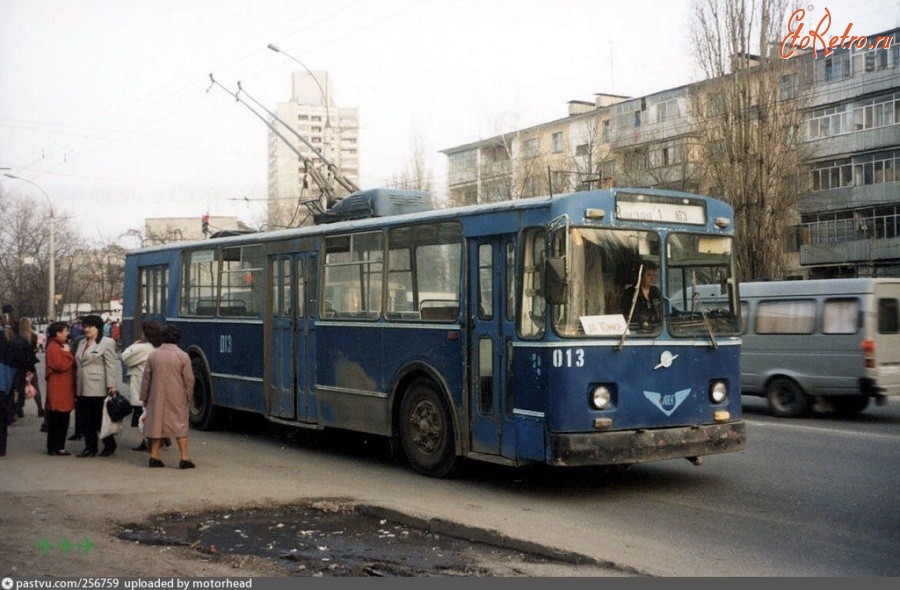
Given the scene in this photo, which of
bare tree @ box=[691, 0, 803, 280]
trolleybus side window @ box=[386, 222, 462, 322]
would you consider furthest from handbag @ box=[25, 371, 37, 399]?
bare tree @ box=[691, 0, 803, 280]

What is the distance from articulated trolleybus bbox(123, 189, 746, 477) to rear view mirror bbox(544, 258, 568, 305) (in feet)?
0.05

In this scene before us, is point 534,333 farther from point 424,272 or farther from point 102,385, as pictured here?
point 102,385

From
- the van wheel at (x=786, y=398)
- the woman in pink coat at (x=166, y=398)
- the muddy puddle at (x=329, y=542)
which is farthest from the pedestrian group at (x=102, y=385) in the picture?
the van wheel at (x=786, y=398)

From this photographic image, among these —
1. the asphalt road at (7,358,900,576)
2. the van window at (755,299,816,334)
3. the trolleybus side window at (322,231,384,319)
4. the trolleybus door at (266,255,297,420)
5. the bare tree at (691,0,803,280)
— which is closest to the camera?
the asphalt road at (7,358,900,576)

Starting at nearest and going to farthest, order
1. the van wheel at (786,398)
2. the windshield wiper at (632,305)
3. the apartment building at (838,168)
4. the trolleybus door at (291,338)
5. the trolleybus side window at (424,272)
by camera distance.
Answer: the windshield wiper at (632,305)
the trolleybus side window at (424,272)
the trolleybus door at (291,338)
the van wheel at (786,398)
the apartment building at (838,168)

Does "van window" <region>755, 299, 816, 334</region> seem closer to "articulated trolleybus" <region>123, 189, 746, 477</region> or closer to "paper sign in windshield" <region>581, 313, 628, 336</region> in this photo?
"articulated trolleybus" <region>123, 189, 746, 477</region>

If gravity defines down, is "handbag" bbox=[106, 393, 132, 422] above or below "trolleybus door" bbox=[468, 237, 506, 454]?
below

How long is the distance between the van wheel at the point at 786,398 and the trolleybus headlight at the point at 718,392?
8.03 m

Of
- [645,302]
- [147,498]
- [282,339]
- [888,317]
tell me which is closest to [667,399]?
[645,302]

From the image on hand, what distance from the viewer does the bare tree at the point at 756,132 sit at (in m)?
34.4

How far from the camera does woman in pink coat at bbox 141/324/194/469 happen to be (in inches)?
441

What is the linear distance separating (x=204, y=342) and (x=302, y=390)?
316cm

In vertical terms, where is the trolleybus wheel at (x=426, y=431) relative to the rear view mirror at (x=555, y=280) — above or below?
below

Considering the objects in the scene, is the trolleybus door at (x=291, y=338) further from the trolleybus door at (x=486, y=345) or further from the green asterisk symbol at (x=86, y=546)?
the green asterisk symbol at (x=86, y=546)
